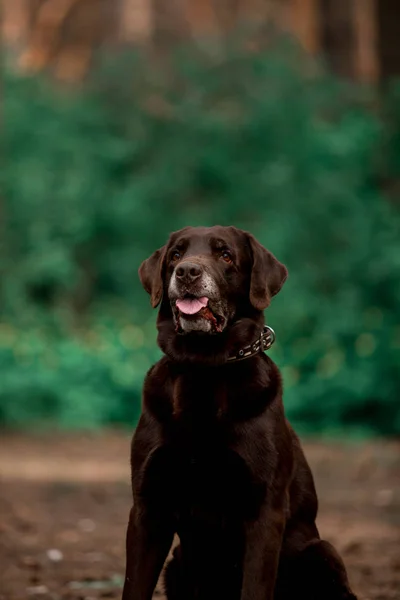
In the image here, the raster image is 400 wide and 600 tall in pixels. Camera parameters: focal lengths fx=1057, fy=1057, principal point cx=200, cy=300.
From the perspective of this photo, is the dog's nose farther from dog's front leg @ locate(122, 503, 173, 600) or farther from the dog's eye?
dog's front leg @ locate(122, 503, 173, 600)

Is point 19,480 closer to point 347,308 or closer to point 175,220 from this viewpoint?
point 347,308

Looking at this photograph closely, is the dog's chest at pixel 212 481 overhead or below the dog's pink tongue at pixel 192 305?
below

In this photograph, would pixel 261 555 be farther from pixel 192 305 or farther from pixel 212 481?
pixel 192 305

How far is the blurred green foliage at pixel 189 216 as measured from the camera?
13383 mm

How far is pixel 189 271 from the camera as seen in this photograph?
4.11 meters

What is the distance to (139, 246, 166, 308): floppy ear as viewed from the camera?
4.44 m

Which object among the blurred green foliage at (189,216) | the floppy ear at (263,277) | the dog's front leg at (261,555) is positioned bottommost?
the dog's front leg at (261,555)

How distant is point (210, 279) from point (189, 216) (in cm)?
1308

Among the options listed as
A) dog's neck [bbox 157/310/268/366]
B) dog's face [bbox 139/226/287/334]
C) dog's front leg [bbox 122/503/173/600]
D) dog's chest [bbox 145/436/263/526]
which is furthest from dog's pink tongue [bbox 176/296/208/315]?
dog's front leg [bbox 122/503/173/600]

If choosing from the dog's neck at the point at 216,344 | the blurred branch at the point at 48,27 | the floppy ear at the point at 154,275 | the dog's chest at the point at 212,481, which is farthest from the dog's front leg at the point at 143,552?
the blurred branch at the point at 48,27

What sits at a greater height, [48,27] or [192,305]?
[48,27]

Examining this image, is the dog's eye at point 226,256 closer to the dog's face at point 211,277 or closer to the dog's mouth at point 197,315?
the dog's face at point 211,277

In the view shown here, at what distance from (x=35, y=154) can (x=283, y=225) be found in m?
4.93

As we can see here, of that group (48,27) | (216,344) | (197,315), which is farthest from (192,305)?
(48,27)
